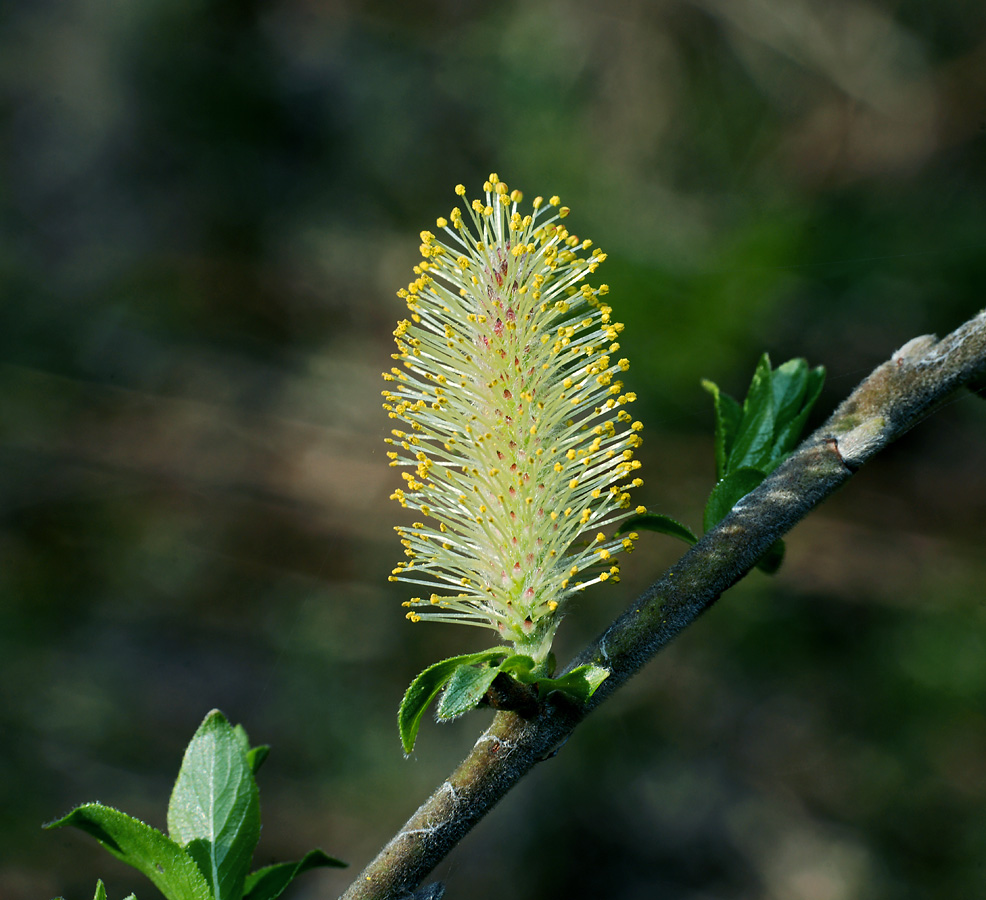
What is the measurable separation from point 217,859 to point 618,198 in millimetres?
3093

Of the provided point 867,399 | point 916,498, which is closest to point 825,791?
point 916,498

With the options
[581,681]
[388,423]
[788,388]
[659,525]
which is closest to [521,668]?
[581,681]

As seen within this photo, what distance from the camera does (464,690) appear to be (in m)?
0.66

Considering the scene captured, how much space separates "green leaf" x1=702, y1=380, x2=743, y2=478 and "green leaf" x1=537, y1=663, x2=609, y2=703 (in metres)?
0.30

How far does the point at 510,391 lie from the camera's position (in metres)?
0.89

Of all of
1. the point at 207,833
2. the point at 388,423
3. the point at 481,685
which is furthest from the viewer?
the point at 388,423

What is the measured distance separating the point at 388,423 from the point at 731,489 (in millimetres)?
3051

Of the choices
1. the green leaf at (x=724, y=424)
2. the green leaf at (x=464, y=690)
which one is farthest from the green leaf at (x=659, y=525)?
the green leaf at (x=464, y=690)

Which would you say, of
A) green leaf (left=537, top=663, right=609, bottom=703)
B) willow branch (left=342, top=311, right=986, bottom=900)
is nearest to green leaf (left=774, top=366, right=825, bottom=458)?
willow branch (left=342, top=311, right=986, bottom=900)

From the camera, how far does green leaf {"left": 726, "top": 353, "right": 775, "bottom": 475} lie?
86 centimetres

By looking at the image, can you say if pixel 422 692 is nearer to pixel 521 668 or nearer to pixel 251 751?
pixel 521 668

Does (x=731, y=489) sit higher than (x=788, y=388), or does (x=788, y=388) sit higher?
(x=788, y=388)

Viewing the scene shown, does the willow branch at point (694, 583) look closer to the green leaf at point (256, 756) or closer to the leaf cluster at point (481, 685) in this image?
the leaf cluster at point (481, 685)

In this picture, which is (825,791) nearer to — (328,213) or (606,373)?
(606,373)
